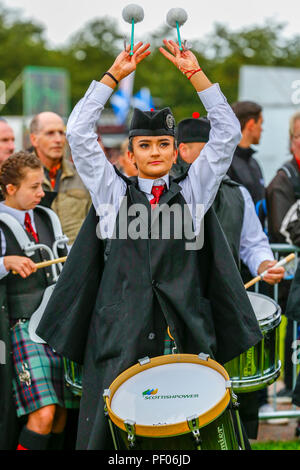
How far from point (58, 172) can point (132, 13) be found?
8.58 feet

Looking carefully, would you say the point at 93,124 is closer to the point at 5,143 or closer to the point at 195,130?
the point at 195,130

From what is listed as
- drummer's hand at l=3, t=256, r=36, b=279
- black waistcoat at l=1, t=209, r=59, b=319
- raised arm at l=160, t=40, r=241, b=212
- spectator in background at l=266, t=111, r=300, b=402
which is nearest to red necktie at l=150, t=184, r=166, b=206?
raised arm at l=160, t=40, r=241, b=212

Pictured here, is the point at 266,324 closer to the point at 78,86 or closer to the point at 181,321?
the point at 181,321

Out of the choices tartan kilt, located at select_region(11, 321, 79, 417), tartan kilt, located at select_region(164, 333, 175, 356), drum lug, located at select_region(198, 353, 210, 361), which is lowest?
tartan kilt, located at select_region(11, 321, 79, 417)

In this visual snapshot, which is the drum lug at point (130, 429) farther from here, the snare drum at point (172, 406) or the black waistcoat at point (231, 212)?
the black waistcoat at point (231, 212)

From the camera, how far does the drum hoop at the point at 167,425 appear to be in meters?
2.37

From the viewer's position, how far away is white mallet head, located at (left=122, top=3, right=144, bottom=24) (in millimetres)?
2793

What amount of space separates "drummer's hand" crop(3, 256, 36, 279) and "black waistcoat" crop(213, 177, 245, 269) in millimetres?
1244

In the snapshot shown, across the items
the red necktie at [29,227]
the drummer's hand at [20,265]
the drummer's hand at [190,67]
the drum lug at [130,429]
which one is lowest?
the drum lug at [130,429]

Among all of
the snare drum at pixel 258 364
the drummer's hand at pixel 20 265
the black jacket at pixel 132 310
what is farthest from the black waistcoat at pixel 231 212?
the drummer's hand at pixel 20 265

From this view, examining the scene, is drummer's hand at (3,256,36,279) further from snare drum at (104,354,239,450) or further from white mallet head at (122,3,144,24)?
white mallet head at (122,3,144,24)

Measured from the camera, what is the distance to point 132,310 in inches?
114
